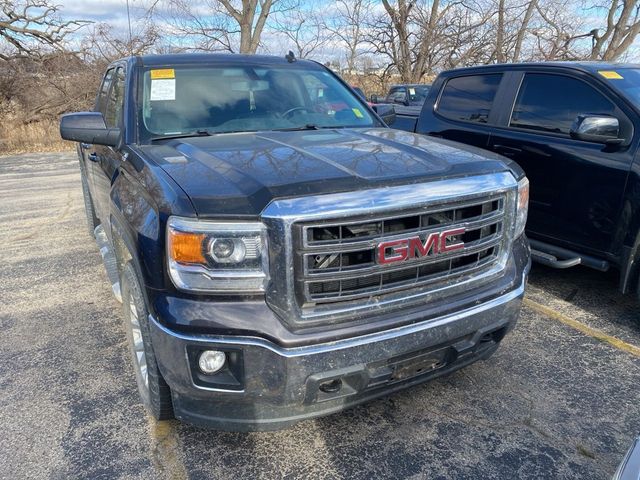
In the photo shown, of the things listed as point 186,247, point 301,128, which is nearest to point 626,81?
point 301,128

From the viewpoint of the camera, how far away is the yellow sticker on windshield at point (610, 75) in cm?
404

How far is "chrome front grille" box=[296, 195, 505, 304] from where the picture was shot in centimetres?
209

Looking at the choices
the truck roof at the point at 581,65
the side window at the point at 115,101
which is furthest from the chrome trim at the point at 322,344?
the truck roof at the point at 581,65

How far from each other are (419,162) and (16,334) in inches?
128

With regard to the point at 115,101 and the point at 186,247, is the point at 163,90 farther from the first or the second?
the point at 186,247

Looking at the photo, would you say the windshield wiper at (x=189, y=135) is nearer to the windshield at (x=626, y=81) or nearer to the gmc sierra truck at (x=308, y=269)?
the gmc sierra truck at (x=308, y=269)

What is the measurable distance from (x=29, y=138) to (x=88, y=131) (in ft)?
51.7

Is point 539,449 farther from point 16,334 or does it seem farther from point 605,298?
point 16,334

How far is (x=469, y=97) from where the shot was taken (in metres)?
5.18

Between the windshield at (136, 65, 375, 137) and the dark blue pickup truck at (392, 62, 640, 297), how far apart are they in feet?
5.04

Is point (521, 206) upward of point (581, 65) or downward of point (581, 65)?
downward

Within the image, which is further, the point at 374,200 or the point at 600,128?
the point at 600,128

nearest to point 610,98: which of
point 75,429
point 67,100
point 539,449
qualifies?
point 539,449

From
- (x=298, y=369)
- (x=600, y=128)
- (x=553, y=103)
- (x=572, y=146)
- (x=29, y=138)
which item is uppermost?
(x=553, y=103)
